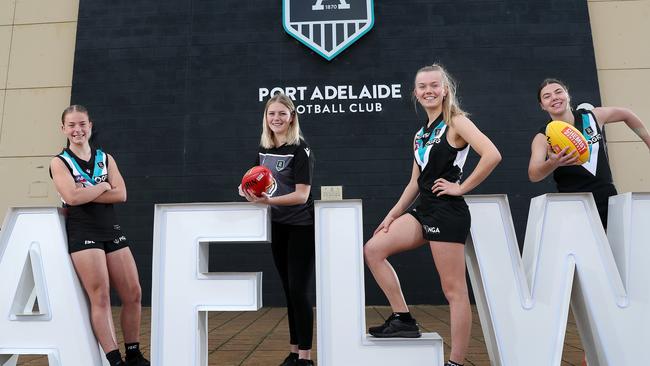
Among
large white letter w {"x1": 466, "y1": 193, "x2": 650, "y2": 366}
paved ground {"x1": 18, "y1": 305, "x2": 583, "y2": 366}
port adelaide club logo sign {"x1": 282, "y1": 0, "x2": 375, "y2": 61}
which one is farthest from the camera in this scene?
port adelaide club logo sign {"x1": 282, "y1": 0, "x2": 375, "y2": 61}

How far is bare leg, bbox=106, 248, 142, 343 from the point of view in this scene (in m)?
2.08

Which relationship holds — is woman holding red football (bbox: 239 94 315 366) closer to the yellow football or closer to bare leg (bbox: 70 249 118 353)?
bare leg (bbox: 70 249 118 353)

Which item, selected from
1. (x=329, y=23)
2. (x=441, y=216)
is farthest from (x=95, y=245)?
(x=329, y=23)

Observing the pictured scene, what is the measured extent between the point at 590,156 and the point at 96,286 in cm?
232

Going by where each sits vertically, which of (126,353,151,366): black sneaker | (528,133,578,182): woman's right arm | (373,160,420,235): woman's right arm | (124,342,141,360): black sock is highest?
(528,133,578,182): woman's right arm

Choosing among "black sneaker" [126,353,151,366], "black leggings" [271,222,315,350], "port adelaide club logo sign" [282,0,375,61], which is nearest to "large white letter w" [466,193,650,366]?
"black leggings" [271,222,315,350]

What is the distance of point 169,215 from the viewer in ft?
6.31

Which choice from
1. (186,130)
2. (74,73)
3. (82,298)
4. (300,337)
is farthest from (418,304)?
(74,73)

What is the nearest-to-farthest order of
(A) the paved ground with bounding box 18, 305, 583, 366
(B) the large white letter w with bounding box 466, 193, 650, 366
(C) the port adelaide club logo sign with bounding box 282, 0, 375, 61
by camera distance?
(B) the large white letter w with bounding box 466, 193, 650, 366 < (A) the paved ground with bounding box 18, 305, 583, 366 < (C) the port adelaide club logo sign with bounding box 282, 0, 375, 61

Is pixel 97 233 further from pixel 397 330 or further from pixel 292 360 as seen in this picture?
pixel 397 330

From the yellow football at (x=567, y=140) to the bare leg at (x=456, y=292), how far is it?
61 centimetres

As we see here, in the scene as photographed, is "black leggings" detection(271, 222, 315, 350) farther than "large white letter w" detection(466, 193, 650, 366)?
Yes

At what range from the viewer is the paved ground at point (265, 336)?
2633mm

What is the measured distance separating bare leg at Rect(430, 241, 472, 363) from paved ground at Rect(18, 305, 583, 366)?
0.83 m
